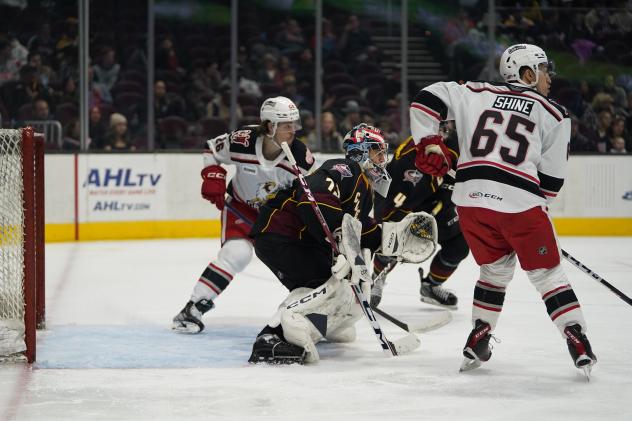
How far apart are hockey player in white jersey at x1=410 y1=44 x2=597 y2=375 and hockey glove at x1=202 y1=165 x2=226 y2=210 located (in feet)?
4.13

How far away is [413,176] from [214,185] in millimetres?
1024

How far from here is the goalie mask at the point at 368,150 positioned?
3961 mm

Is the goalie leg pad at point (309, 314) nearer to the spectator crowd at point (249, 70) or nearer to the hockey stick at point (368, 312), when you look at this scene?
the hockey stick at point (368, 312)

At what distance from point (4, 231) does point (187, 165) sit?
4.57 metres

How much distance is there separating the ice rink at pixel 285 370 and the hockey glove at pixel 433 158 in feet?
2.36

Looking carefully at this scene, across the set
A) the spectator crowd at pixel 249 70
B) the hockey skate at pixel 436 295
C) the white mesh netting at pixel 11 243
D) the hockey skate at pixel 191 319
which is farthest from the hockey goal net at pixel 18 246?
the spectator crowd at pixel 249 70

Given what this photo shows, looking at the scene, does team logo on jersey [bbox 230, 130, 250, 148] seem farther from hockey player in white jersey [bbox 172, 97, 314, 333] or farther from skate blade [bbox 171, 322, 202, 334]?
skate blade [bbox 171, 322, 202, 334]

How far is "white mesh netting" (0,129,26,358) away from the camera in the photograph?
12.9 feet

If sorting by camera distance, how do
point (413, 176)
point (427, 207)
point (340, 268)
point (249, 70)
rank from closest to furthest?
point (340, 268) → point (413, 176) → point (427, 207) → point (249, 70)

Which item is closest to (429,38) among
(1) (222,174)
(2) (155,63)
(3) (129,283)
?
(2) (155,63)

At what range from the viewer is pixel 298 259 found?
398 centimetres

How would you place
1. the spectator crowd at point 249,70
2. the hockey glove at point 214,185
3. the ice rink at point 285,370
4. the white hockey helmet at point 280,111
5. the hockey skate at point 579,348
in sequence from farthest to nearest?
the spectator crowd at point 249,70 < the hockey glove at point 214,185 < the white hockey helmet at point 280,111 < the hockey skate at point 579,348 < the ice rink at point 285,370

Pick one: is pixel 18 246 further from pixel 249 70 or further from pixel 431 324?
pixel 249 70

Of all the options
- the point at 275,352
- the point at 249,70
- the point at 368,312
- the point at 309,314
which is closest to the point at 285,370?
the point at 275,352
